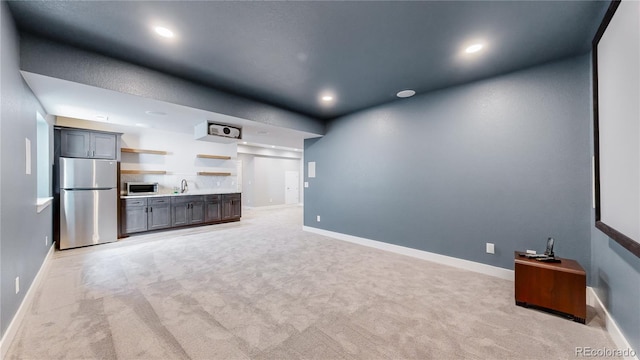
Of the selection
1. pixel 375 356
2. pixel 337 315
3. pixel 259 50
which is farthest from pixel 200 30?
pixel 375 356

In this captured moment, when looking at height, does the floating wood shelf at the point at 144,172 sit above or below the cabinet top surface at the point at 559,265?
above

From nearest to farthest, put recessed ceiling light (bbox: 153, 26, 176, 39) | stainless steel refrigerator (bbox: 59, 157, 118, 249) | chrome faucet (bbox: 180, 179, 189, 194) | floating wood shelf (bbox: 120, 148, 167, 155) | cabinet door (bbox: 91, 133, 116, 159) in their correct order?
recessed ceiling light (bbox: 153, 26, 176, 39)
stainless steel refrigerator (bbox: 59, 157, 118, 249)
cabinet door (bbox: 91, 133, 116, 159)
floating wood shelf (bbox: 120, 148, 167, 155)
chrome faucet (bbox: 180, 179, 189, 194)

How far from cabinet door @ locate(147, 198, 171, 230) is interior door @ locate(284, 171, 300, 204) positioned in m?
5.72

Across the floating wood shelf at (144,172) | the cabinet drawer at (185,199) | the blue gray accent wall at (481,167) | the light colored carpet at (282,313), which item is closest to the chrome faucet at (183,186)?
the floating wood shelf at (144,172)

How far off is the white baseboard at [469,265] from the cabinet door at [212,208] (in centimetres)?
246

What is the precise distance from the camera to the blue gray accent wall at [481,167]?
2.65m

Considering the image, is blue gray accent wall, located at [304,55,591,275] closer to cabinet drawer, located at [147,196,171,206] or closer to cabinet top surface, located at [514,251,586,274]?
cabinet top surface, located at [514,251,586,274]

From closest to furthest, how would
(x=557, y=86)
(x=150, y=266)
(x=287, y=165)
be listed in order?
1. (x=557, y=86)
2. (x=150, y=266)
3. (x=287, y=165)

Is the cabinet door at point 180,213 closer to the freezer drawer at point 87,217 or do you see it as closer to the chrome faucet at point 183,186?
the chrome faucet at point 183,186

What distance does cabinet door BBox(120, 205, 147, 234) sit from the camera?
499 centimetres

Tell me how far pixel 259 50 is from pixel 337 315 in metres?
2.76

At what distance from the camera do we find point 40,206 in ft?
9.76

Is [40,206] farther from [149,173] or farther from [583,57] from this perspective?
[583,57]

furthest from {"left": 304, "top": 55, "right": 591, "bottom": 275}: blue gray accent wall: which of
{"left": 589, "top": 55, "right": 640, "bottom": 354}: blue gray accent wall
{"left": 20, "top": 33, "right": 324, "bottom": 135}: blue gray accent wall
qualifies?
{"left": 20, "top": 33, "right": 324, "bottom": 135}: blue gray accent wall
